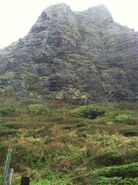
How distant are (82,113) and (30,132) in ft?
40.2

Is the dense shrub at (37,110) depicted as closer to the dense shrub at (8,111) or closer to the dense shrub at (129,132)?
the dense shrub at (8,111)

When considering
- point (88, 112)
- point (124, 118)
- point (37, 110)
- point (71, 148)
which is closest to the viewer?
point (71, 148)

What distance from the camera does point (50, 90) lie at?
64375 millimetres

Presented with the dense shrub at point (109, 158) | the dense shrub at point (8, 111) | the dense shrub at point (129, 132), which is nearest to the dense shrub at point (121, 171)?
the dense shrub at point (109, 158)

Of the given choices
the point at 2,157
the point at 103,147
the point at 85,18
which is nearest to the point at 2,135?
the point at 2,157

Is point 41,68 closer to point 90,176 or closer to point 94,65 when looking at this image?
point 94,65

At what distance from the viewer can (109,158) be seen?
1027 inches

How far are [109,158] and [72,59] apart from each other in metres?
47.1

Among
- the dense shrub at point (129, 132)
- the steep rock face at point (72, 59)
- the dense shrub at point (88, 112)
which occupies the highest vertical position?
the steep rock face at point (72, 59)

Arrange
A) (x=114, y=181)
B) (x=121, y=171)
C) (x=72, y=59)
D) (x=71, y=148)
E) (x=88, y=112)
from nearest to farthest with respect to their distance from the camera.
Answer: (x=114, y=181) → (x=121, y=171) → (x=71, y=148) → (x=88, y=112) → (x=72, y=59)

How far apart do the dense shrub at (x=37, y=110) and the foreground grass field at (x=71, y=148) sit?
3.94ft

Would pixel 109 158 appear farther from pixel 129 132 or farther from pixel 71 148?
pixel 129 132

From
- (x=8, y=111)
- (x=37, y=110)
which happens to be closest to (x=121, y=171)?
(x=37, y=110)

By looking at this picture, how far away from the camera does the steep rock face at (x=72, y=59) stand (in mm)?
65750
